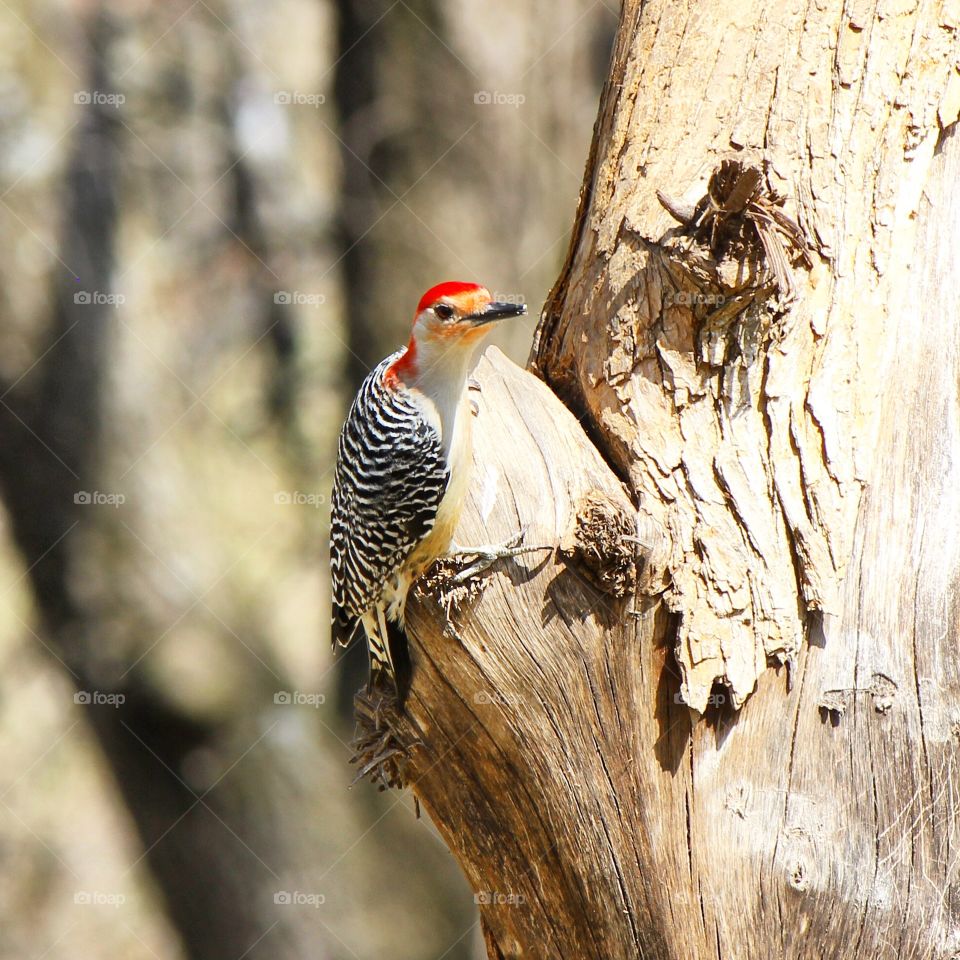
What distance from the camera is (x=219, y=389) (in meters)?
6.73

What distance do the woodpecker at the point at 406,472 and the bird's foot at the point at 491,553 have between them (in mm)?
191

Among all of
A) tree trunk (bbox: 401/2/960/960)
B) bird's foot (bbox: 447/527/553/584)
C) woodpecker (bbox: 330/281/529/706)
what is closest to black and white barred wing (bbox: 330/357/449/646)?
woodpecker (bbox: 330/281/529/706)

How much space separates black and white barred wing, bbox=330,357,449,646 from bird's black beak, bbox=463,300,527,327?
399 millimetres

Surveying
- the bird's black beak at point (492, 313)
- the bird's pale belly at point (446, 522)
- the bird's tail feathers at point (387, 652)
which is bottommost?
the bird's tail feathers at point (387, 652)

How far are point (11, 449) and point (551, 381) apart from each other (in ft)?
14.5

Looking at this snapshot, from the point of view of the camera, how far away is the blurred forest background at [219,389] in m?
6.34

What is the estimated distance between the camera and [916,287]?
3.07 meters

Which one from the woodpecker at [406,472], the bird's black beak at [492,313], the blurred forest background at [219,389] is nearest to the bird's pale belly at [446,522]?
the woodpecker at [406,472]

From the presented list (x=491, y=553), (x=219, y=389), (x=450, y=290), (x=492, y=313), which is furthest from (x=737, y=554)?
(x=219, y=389)

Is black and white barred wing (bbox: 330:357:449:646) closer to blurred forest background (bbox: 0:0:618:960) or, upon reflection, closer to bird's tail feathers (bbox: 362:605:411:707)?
bird's tail feathers (bbox: 362:605:411:707)

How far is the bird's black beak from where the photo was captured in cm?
308

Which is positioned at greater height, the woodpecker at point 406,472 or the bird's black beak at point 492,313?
the bird's black beak at point 492,313

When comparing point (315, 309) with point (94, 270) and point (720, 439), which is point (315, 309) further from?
point (720, 439)

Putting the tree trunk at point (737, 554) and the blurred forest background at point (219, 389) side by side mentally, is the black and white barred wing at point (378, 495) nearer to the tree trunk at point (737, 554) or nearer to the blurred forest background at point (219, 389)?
the tree trunk at point (737, 554)
